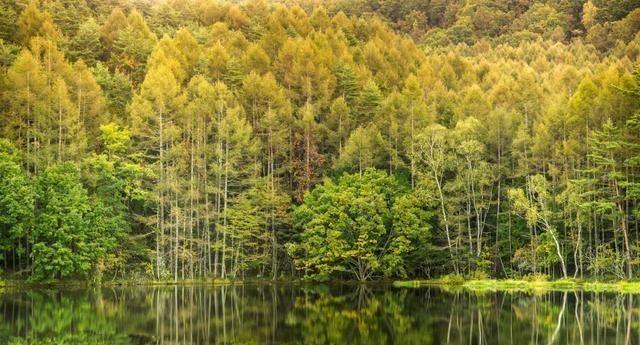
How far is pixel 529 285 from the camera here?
49375mm

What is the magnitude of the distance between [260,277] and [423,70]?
29070 millimetres

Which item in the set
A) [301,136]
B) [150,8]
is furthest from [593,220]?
[150,8]

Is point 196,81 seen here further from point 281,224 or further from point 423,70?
point 423,70

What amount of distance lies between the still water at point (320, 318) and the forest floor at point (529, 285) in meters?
3.72

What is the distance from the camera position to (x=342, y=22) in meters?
93.8

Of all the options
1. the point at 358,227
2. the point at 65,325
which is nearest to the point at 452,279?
the point at 358,227

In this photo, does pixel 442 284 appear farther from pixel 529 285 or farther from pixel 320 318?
pixel 320 318

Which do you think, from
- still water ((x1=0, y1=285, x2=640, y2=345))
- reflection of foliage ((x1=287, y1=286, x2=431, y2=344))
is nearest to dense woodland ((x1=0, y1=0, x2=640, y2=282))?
still water ((x1=0, y1=285, x2=640, y2=345))

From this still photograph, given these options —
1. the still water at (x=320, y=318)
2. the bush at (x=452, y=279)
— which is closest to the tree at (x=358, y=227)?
the bush at (x=452, y=279)

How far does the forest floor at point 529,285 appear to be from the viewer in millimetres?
45406

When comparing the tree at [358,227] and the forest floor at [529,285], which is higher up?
the tree at [358,227]

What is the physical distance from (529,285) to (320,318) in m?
22.6

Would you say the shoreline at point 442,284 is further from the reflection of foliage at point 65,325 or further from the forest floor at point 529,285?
the reflection of foliage at point 65,325

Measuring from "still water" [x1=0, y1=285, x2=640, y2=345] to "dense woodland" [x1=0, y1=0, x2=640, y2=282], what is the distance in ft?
31.3
